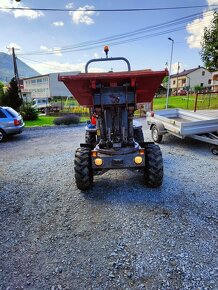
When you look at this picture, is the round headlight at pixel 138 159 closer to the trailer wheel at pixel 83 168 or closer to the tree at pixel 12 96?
the trailer wheel at pixel 83 168

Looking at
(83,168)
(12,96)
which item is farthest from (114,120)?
(12,96)

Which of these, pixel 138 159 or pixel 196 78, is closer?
pixel 138 159

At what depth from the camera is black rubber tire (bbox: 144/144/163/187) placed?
155 inches

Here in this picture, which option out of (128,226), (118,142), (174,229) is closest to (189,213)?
(174,229)

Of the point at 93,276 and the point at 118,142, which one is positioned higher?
the point at 118,142

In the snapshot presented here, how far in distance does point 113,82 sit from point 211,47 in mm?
11162

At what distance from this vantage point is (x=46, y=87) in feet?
173

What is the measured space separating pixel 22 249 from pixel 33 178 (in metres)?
2.48

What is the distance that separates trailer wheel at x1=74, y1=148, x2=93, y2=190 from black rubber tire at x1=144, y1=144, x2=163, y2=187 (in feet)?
3.61

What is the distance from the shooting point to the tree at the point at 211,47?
11578 mm

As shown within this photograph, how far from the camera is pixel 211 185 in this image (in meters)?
4.36

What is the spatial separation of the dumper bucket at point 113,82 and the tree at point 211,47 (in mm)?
10353

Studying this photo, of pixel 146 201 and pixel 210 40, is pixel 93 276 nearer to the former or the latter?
pixel 146 201

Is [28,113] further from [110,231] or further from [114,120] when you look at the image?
[110,231]
